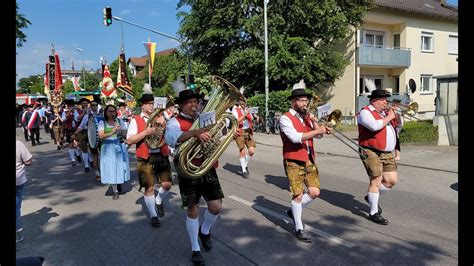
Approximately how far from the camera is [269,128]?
70.3 feet

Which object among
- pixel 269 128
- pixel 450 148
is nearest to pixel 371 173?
pixel 450 148

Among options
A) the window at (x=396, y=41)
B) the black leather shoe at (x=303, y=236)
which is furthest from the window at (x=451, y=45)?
the black leather shoe at (x=303, y=236)

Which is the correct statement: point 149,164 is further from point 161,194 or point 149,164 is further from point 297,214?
point 297,214

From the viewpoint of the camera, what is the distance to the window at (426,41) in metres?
30.2

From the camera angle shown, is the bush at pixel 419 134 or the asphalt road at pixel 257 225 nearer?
the asphalt road at pixel 257 225

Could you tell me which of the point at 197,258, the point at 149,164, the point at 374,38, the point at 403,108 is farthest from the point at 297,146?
the point at 374,38

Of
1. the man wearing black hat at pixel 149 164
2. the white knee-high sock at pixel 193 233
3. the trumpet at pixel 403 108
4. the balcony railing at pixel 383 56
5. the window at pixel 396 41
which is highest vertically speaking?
the window at pixel 396 41

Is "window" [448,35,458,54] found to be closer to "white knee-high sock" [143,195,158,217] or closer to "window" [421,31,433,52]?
"window" [421,31,433,52]

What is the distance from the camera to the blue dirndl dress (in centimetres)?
719

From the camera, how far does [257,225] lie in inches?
219

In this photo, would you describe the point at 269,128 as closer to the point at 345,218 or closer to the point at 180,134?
the point at 345,218

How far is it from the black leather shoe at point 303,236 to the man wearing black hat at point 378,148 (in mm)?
1286

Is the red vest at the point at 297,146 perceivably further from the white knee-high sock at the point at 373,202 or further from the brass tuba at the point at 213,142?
the white knee-high sock at the point at 373,202

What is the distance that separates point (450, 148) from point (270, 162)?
253 inches
